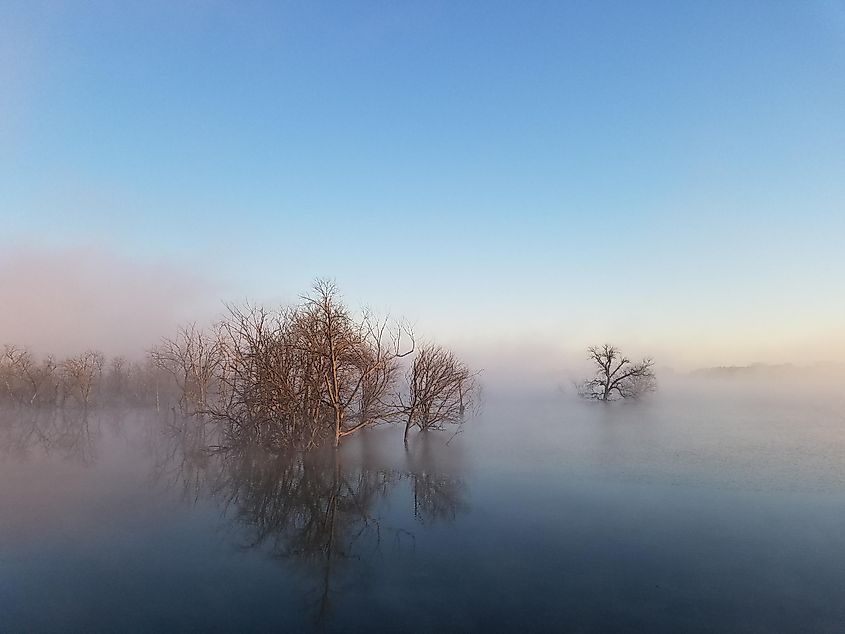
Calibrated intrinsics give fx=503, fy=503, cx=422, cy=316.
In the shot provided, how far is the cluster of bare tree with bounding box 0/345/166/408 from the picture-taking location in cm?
6041

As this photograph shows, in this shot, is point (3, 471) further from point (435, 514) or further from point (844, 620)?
point (844, 620)

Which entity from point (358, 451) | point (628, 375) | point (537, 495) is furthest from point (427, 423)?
point (628, 375)

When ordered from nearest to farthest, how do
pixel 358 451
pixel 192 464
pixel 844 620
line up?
pixel 844 620
pixel 192 464
pixel 358 451

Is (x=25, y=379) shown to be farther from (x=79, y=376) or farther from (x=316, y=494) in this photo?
(x=316, y=494)

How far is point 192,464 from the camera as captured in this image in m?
20.8

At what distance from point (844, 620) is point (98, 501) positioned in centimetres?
1680

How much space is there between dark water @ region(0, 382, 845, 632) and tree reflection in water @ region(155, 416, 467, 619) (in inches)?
3.2

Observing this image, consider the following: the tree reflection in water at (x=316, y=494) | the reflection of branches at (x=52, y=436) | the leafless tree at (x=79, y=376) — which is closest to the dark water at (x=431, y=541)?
the tree reflection in water at (x=316, y=494)

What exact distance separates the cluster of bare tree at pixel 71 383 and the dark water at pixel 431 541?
46.3 m

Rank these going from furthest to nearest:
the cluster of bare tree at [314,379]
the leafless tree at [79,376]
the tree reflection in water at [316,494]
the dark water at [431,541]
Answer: the leafless tree at [79,376] < the cluster of bare tree at [314,379] < the tree reflection in water at [316,494] < the dark water at [431,541]

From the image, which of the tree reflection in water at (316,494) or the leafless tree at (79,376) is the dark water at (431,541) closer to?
the tree reflection in water at (316,494)

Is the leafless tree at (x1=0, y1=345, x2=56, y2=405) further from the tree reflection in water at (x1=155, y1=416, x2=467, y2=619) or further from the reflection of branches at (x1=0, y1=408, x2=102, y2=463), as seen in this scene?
the tree reflection in water at (x1=155, y1=416, x2=467, y2=619)

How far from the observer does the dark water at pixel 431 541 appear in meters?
7.69

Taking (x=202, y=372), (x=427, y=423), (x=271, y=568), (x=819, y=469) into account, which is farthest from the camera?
(x=202, y=372)
